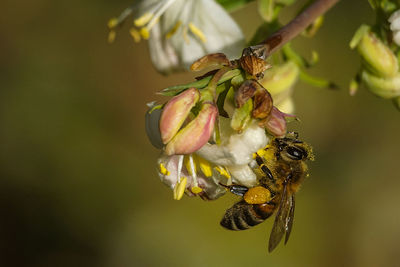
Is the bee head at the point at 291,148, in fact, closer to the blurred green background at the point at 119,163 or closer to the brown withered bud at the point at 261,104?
the brown withered bud at the point at 261,104

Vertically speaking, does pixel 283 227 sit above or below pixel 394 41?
below

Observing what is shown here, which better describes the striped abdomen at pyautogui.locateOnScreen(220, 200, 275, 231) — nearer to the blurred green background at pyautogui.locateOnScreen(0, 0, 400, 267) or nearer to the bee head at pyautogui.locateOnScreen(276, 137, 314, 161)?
the bee head at pyautogui.locateOnScreen(276, 137, 314, 161)

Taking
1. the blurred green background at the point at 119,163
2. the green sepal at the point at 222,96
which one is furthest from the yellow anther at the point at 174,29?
the blurred green background at the point at 119,163

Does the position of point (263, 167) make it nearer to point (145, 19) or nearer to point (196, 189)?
point (196, 189)

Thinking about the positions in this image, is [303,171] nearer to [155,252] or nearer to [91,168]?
[155,252]

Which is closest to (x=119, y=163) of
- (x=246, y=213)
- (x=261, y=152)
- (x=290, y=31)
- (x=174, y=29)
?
(x=174, y=29)

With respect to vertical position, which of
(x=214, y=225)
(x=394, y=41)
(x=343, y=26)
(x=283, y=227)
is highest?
(x=394, y=41)

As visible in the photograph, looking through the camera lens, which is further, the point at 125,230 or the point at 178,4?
the point at 125,230

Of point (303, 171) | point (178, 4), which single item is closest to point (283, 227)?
point (303, 171)
